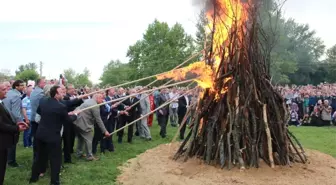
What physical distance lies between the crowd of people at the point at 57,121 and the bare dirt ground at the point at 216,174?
1269mm

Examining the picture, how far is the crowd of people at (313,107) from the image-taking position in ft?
58.6

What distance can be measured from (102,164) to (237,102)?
3.69 meters

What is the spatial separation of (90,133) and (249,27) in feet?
15.9

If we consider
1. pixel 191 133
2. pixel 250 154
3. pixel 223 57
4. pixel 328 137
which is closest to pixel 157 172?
pixel 191 133

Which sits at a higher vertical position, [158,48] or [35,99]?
[158,48]

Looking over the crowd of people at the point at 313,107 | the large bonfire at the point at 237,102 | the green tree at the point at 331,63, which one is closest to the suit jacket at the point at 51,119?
the large bonfire at the point at 237,102

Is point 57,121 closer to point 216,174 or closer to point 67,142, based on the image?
point 67,142

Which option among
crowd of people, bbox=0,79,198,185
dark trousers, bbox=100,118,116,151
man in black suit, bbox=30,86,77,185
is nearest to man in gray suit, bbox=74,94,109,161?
crowd of people, bbox=0,79,198,185

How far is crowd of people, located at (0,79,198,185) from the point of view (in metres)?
6.85

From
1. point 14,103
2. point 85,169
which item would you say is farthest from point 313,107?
point 14,103

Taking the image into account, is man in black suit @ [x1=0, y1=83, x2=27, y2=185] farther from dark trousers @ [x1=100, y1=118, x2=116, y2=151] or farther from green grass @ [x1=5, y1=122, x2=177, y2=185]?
dark trousers @ [x1=100, y1=118, x2=116, y2=151]

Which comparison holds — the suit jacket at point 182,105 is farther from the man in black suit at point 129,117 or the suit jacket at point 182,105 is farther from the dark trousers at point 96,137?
the dark trousers at point 96,137

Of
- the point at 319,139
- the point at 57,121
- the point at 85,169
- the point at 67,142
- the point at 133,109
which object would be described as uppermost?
the point at 133,109

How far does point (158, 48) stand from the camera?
45.2m
